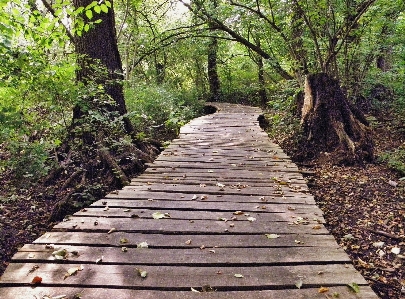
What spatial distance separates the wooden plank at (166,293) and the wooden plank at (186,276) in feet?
0.18

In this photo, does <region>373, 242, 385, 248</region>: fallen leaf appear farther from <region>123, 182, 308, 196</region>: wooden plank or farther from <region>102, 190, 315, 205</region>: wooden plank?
<region>123, 182, 308, 196</region>: wooden plank

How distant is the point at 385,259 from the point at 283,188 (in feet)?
4.60

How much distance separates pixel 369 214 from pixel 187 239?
9.28 feet

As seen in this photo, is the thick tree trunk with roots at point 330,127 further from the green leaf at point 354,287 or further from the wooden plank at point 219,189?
the green leaf at point 354,287

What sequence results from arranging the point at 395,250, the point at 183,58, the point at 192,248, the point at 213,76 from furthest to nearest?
the point at 213,76
the point at 183,58
the point at 395,250
the point at 192,248

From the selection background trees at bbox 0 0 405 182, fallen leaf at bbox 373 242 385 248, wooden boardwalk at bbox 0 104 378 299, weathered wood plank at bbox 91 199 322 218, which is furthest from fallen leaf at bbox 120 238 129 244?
fallen leaf at bbox 373 242 385 248

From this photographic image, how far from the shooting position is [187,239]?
3.04 meters

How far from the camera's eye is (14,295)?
2207mm

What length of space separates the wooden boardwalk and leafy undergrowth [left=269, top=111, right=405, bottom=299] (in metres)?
0.66

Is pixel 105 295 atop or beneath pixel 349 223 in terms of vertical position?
atop

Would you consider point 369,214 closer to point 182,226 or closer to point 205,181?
point 205,181

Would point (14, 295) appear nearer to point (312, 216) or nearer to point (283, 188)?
point (312, 216)

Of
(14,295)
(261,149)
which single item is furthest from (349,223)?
(14,295)

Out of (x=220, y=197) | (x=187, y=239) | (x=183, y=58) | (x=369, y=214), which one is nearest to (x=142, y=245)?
(x=187, y=239)
